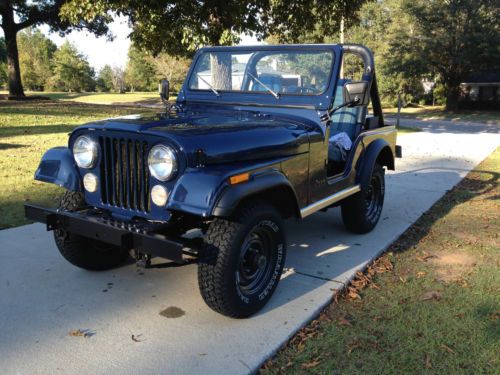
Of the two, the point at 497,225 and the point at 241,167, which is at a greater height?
the point at 241,167

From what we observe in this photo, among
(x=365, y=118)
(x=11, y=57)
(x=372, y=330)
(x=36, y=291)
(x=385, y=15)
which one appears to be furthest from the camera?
(x=385, y=15)

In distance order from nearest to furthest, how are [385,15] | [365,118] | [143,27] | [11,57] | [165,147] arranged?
[165,147]
[365,118]
[143,27]
[11,57]
[385,15]

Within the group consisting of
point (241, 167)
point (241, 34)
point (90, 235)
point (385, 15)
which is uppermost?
point (385, 15)

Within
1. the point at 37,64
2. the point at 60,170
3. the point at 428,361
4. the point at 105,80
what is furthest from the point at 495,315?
the point at 105,80

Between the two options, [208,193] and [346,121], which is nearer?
[208,193]

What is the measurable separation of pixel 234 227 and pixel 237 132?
2.10 ft

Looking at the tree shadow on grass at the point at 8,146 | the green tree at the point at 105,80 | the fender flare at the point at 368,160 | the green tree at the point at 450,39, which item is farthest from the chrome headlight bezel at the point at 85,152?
the green tree at the point at 105,80

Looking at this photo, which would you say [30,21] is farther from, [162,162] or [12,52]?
[162,162]

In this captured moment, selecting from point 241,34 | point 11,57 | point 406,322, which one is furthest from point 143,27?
point 11,57

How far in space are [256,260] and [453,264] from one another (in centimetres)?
201

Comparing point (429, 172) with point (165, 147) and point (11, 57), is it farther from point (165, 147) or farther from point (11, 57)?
point (11, 57)

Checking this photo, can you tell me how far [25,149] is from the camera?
9.01 m

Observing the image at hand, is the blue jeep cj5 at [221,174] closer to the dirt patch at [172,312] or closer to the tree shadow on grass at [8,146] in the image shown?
the dirt patch at [172,312]

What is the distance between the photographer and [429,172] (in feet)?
27.7
